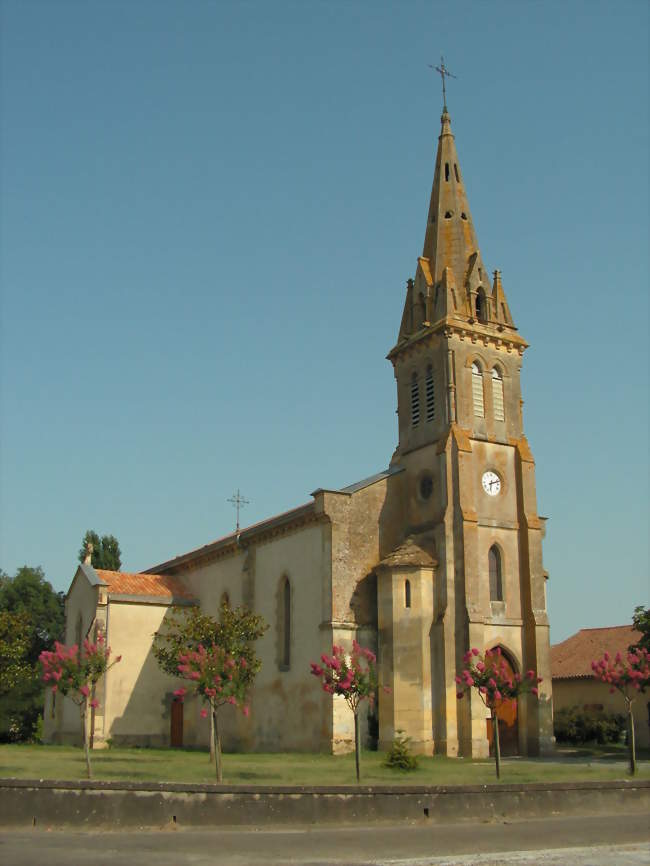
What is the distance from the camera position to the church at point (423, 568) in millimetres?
32562

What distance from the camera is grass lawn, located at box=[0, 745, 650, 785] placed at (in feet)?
71.8

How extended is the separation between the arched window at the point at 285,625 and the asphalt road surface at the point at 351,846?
801 inches

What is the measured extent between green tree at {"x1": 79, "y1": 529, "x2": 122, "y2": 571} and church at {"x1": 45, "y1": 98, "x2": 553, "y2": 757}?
2260cm

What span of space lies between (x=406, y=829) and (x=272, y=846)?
10.5ft

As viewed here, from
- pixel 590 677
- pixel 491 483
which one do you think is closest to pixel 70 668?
pixel 491 483

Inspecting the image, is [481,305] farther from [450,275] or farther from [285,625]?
[285,625]

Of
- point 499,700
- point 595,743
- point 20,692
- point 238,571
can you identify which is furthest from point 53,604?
point 499,700

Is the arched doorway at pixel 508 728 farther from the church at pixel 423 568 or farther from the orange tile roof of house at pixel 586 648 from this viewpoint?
the orange tile roof of house at pixel 586 648

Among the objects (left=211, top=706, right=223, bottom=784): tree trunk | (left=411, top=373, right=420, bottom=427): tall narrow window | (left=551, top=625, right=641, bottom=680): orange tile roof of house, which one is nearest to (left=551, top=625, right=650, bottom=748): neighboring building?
(left=551, top=625, right=641, bottom=680): orange tile roof of house

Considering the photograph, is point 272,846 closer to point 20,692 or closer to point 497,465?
point 497,465

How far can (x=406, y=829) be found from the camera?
16484mm

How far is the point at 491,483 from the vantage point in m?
35.8

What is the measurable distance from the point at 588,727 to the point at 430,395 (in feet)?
55.3

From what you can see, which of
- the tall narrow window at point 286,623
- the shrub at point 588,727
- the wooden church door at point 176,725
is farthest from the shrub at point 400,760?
the wooden church door at point 176,725
